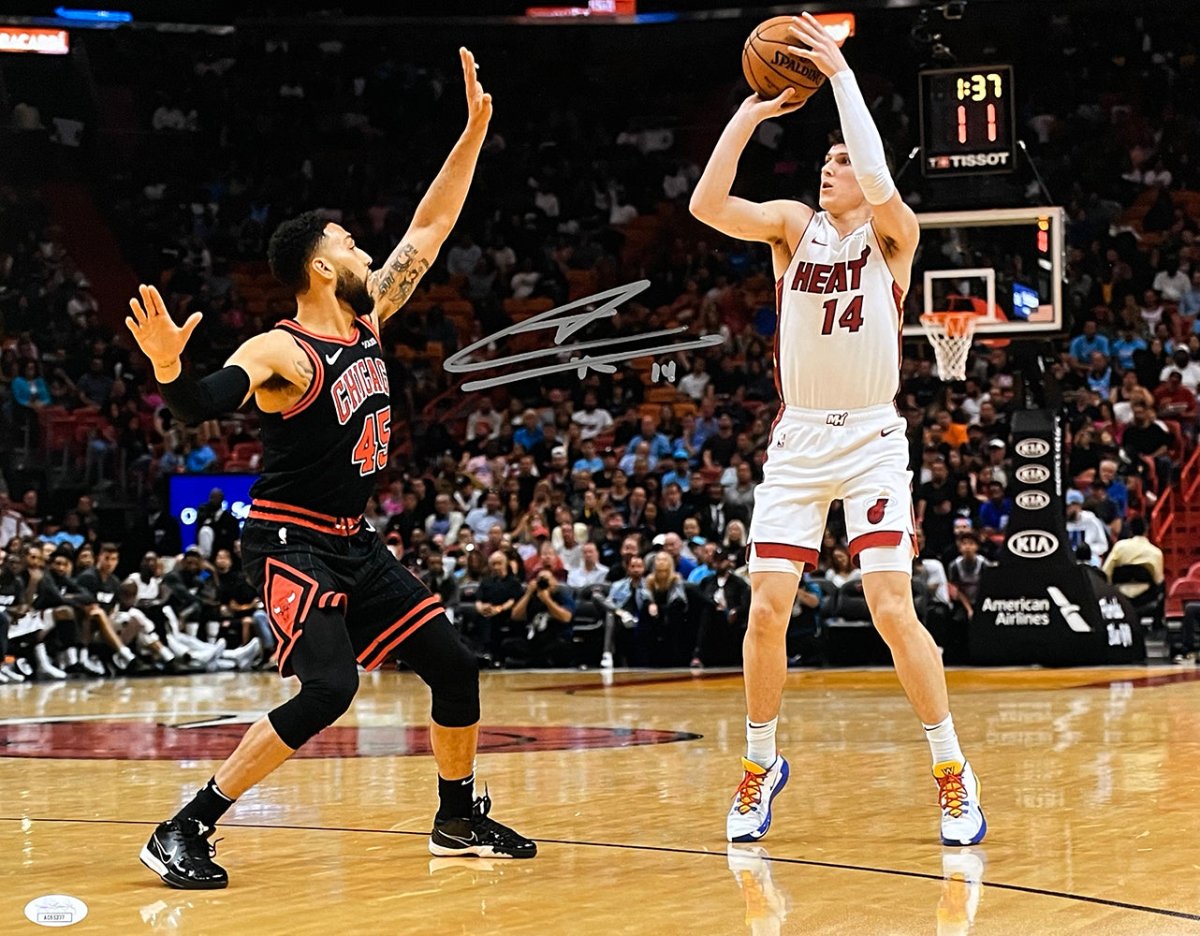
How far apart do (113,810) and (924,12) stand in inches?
442

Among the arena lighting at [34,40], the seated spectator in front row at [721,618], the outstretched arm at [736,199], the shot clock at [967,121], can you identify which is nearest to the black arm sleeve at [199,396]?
the outstretched arm at [736,199]

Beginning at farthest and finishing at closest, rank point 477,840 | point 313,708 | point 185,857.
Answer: point 477,840, point 313,708, point 185,857

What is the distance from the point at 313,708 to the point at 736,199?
2249 millimetres

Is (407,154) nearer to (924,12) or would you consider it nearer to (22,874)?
(924,12)

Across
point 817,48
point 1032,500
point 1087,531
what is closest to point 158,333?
point 817,48

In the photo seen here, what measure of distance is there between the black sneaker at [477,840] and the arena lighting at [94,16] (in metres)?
22.0

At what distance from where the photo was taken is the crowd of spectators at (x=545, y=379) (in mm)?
16812

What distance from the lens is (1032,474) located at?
49.9 feet

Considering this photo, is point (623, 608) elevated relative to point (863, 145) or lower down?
lower down

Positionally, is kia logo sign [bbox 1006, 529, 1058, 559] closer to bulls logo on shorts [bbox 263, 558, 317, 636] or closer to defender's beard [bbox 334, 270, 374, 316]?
defender's beard [bbox 334, 270, 374, 316]

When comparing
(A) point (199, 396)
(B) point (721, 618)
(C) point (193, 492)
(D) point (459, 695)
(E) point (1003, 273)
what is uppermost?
(E) point (1003, 273)

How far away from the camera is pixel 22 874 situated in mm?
5059

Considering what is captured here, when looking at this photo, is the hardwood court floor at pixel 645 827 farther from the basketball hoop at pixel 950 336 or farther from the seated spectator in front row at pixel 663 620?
the seated spectator in front row at pixel 663 620

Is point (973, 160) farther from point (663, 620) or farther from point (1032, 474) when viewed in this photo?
point (663, 620)
